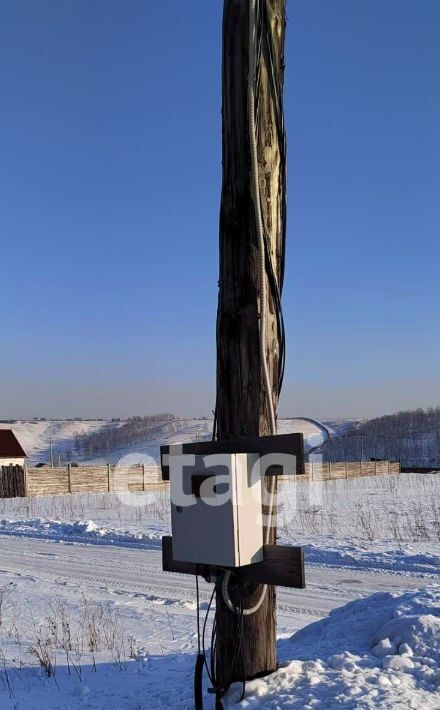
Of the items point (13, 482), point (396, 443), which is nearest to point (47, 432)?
A: point (396, 443)

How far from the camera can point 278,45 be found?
12.2 feet

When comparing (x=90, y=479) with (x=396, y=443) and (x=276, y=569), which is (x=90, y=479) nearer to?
(x=276, y=569)

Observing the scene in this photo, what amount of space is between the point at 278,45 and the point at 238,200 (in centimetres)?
86

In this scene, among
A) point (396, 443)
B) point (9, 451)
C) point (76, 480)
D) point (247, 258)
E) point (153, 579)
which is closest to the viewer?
point (247, 258)

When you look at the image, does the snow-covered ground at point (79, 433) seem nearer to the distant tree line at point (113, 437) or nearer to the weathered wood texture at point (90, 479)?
the distant tree line at point (113, 437)

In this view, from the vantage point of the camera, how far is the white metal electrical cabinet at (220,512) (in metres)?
3.28

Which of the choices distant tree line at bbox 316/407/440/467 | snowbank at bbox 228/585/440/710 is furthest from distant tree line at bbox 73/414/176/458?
snowbank at bbox 228/585/440/710

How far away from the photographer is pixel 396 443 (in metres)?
90.6

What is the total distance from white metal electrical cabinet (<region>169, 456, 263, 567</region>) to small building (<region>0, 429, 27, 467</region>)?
140 feet

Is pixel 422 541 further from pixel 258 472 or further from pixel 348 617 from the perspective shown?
pixel 258 472

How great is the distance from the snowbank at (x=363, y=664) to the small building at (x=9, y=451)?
41.6m

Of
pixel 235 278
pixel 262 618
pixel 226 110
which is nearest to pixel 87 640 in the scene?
pixel 262 618

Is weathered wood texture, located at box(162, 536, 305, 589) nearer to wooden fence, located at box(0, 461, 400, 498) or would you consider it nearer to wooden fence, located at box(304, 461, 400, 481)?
wooden fence, located at box(0, 461, 400, 498)

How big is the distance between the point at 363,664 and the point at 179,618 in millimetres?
4219
